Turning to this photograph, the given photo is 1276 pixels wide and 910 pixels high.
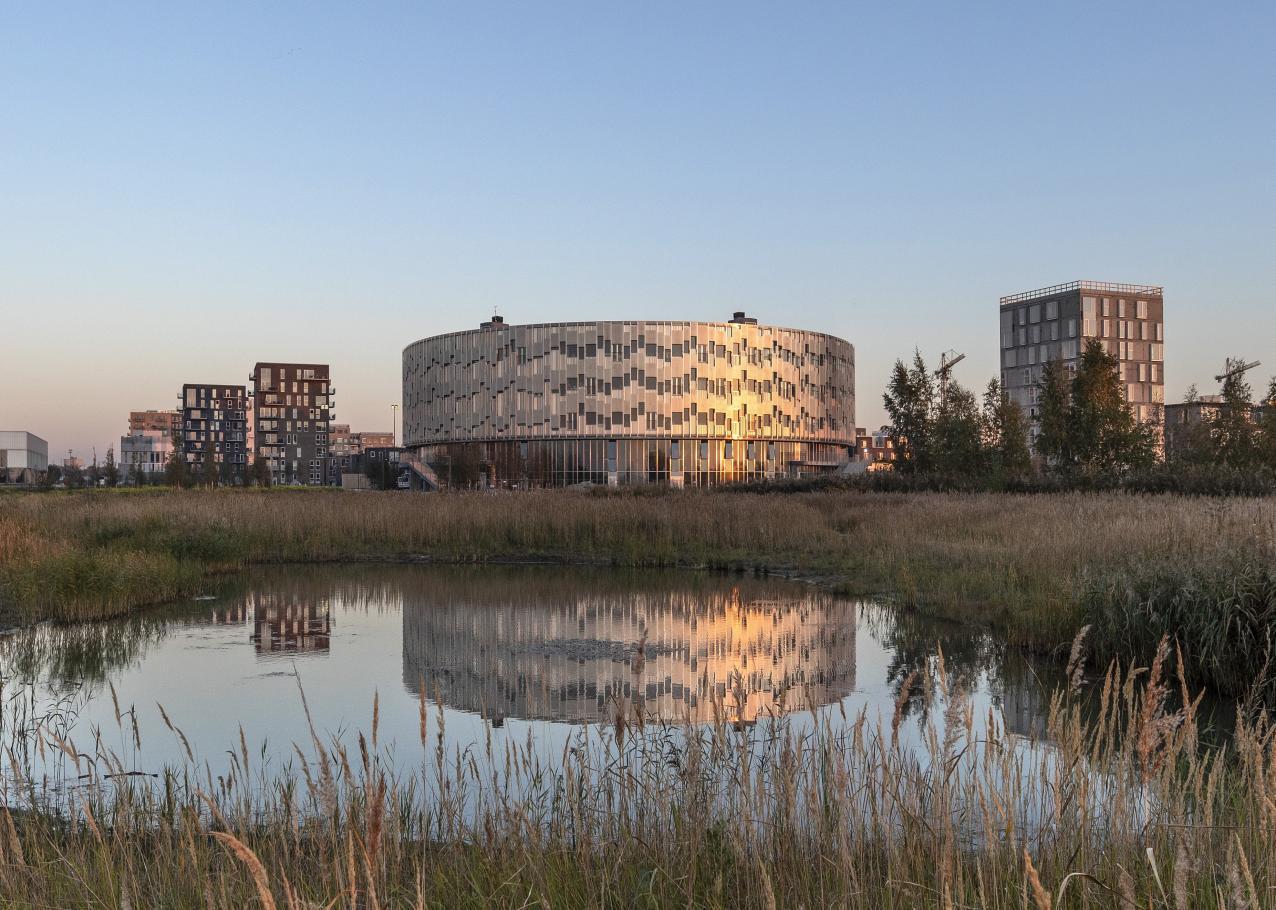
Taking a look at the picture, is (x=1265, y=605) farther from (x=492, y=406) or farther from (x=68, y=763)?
(x=492, y=406)

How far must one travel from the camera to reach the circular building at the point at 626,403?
273 ft

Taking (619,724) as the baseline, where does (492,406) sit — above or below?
above

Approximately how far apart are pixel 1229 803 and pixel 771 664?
22.3ft

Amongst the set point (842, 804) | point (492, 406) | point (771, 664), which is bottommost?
point (771, 664)

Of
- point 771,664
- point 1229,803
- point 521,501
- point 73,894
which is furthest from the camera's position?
point 521,501

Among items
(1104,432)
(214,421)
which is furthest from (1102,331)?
(214,421)

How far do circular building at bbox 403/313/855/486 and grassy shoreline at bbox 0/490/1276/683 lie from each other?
50.9 meters

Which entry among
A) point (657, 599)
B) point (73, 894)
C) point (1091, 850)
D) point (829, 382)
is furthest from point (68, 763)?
point (829, 382)

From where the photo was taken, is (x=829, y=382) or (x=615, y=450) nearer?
(x=615, y=450)

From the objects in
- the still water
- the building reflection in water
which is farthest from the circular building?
the still water

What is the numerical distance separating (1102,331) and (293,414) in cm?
13703

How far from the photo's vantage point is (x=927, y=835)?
4.34 meters

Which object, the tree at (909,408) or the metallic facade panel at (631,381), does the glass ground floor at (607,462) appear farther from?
the tree at (909,408)

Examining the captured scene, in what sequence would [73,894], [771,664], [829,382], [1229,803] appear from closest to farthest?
[73,894] → [1229,803] → [771,664] → [829,382]
